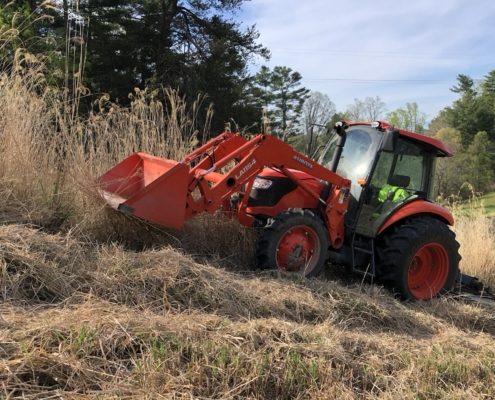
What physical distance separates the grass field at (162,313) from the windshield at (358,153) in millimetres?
1171

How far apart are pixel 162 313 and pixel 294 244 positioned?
7.00 feet

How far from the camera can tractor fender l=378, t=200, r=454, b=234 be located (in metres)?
6.00

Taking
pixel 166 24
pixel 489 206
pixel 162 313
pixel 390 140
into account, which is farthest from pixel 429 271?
pixel 489 206

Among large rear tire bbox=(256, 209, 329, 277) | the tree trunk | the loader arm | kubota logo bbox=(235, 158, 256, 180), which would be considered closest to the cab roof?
the loader arm

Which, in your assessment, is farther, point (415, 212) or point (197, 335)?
point (415, 212)

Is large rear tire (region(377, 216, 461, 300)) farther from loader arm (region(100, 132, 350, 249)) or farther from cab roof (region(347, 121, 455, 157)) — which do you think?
cab roof (region(347, 121, 455, 157))

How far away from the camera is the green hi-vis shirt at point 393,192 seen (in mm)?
6234

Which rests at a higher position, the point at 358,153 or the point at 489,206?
the point at 358,153

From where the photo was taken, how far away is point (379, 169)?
243 inches

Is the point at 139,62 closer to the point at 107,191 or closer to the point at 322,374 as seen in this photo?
the point at 107,191

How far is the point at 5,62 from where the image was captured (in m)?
6.12

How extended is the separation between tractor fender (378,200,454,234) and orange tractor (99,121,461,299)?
0.04 ft

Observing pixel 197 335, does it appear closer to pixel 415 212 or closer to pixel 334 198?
pixel 334 198

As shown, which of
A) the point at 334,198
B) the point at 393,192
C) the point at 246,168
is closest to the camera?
the point at 246,168
